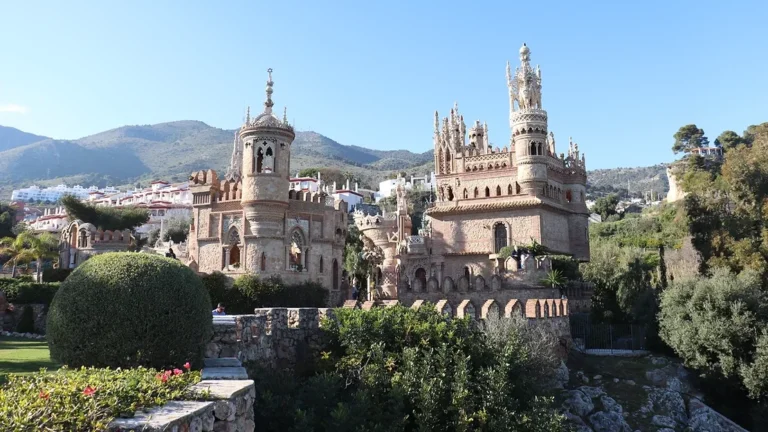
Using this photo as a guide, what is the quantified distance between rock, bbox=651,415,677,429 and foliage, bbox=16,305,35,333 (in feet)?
88.0

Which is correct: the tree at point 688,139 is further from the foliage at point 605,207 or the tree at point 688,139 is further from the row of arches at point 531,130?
the row of arches at point 531,130

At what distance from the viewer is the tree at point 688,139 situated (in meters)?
76.8

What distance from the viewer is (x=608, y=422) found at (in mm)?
20750

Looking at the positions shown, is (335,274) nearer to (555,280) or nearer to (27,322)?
(555,280)

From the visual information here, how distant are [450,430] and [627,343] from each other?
16.6 meters

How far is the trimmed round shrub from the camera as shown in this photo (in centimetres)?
1090

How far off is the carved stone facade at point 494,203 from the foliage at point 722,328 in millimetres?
10276

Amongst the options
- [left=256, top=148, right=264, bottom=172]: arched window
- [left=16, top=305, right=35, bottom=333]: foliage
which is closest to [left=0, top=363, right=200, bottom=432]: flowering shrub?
[left=256, top=148, right=264, bottom=172]: arched window

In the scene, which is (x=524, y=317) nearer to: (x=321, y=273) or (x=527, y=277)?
(x=527, y=277)

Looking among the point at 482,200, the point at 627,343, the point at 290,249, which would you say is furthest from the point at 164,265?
the point at 482,200

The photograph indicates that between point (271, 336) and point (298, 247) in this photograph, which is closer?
point (271, 336)

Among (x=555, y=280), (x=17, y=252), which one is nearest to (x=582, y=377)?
(x=555, y=280)

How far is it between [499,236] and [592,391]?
622 inches

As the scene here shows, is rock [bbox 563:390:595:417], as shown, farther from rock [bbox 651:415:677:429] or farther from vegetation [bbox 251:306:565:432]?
vegetation [bbox 251:306:565:432]
